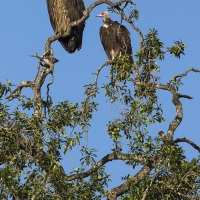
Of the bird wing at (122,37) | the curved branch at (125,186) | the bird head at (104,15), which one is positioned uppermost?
the bird head at (104,15)

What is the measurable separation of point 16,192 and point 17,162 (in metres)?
0.45

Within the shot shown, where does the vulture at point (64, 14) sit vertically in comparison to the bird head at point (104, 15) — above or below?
below

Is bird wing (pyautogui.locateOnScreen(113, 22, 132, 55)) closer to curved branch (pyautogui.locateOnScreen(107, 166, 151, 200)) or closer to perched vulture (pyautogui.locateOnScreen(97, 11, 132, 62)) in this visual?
perched vulture (pyautogui.locateOnScreen(97, 11, 132, 62))

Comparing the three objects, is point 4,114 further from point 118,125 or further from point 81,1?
point 81,1

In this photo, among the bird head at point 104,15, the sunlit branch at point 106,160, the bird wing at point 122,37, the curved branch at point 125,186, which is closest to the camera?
the sunlit branch at point 106,160

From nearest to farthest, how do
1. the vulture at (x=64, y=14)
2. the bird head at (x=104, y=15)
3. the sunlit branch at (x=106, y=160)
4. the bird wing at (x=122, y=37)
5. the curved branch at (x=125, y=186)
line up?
the sunlit branch at (x=106, y=160), the curved branch at (x=125, y=186), the vulture at (x=64, y=14), the bird wing at (x=122, y=37), the bird head at (x=104, y=15)

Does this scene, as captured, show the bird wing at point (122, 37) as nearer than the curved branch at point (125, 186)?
No

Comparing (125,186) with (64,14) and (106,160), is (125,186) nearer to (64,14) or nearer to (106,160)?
(106,160)

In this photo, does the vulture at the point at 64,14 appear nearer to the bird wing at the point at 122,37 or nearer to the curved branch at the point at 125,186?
the bird wing at the point at 122,37

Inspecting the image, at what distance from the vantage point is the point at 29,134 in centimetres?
945

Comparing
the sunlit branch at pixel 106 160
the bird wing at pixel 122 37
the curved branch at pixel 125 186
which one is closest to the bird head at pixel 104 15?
the bird wing at pixel 122 37

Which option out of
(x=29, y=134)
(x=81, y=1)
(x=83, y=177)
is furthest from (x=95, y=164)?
(x=81, y=1)

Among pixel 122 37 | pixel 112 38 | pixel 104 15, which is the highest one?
pixel 104 15

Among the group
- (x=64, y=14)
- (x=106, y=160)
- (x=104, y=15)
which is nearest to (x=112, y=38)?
(x=104, y=15)
